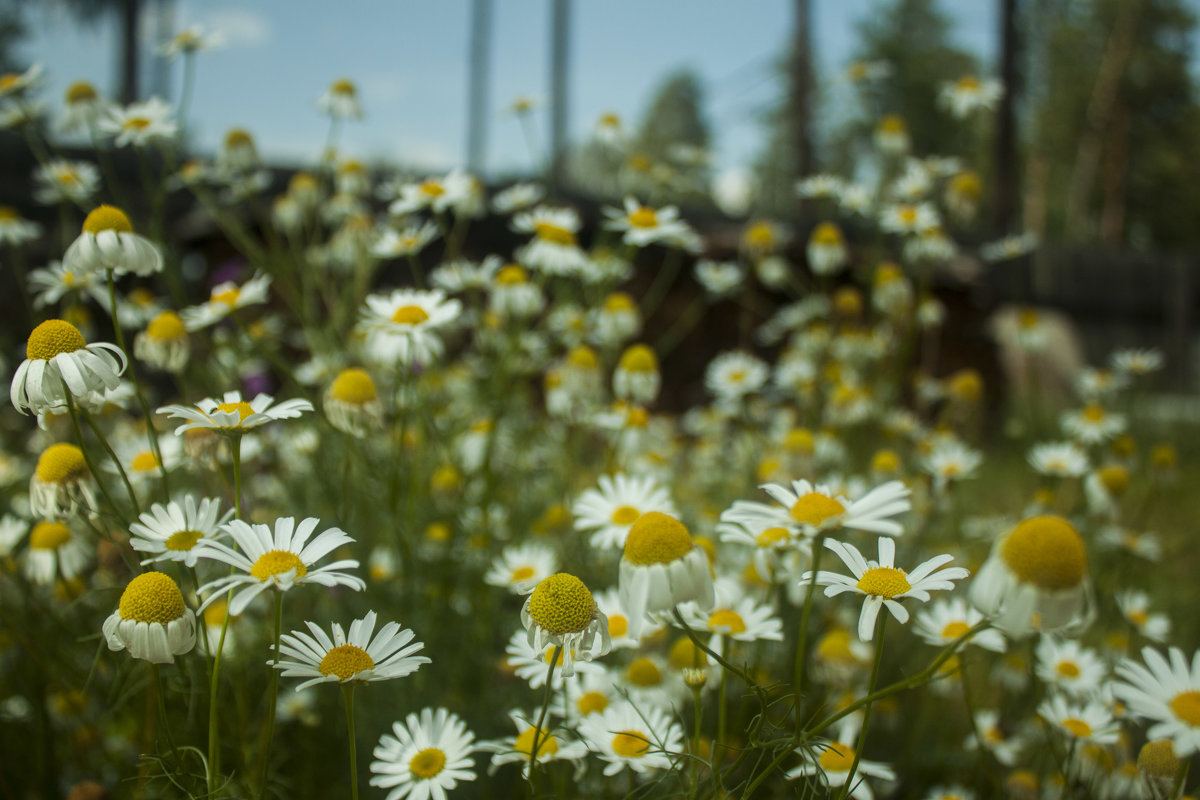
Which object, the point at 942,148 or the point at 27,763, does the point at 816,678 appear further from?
the point at 942,148

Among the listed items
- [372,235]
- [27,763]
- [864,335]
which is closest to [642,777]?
[27,763]

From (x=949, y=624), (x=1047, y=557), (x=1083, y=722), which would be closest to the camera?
(x=1047, y=557)

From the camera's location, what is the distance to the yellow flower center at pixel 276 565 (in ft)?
2.44

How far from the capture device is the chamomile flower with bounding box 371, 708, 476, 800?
868mm

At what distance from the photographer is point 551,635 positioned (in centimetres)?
75

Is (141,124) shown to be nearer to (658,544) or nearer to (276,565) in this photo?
(276,565)

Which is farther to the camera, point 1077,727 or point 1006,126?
point 1006,126

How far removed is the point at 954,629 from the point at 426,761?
28.2 inches

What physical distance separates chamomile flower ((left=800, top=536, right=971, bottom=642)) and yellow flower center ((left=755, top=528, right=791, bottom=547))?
0.18 meters

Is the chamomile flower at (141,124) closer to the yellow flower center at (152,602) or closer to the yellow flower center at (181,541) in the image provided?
the yellow flower center at (181,541)

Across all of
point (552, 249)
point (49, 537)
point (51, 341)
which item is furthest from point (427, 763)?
point (552, 249)

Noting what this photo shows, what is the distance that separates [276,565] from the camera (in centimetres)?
75

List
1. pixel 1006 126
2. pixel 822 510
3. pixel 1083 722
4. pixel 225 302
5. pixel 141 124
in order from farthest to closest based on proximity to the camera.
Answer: pixel 1006 126 < pixel 141 124 < pixel 225 302 < pixel 1083 722 < pixel 822 510

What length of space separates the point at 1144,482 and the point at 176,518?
4.62 m
